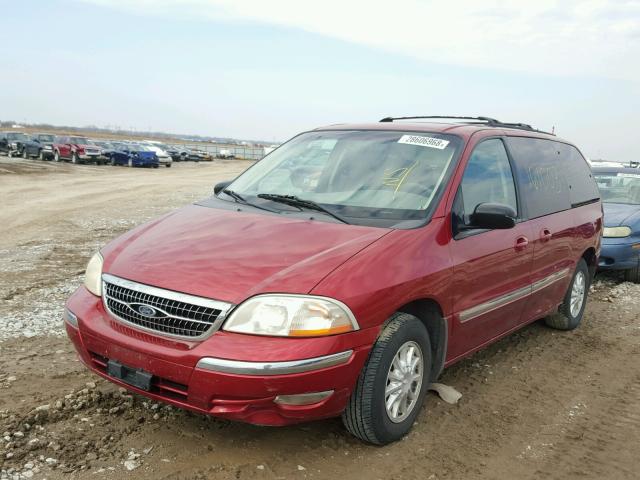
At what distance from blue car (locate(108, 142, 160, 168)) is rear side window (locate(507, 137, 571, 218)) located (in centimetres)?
3477

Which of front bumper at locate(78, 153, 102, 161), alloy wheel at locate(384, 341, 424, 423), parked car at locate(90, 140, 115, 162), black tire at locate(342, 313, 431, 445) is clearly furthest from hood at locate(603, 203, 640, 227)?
parked car at locate(90, 140, 115, 162)

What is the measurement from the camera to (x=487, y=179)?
425 cm

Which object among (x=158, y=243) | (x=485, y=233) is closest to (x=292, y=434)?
(x=158, y=243)

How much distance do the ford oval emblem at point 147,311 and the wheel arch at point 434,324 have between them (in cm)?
135

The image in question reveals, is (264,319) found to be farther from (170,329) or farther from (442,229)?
(442,229)

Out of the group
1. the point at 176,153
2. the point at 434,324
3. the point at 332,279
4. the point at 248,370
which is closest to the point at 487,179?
the point at 434,324

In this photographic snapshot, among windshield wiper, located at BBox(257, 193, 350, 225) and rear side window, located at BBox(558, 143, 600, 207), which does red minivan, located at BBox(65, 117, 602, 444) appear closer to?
windshield wiper, located at BBox(257, 193, 350, 225)

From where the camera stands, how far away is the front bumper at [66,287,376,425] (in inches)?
110

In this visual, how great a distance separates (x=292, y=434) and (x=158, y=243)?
4.44ft

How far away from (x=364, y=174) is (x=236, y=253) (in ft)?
4.08

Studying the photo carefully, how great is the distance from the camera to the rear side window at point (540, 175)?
4.69 m

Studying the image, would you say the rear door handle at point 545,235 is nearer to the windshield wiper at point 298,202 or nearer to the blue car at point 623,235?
the windshield wiper at point 298,202

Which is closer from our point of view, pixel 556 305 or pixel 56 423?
pixel 56 423

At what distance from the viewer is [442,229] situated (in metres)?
3.61
